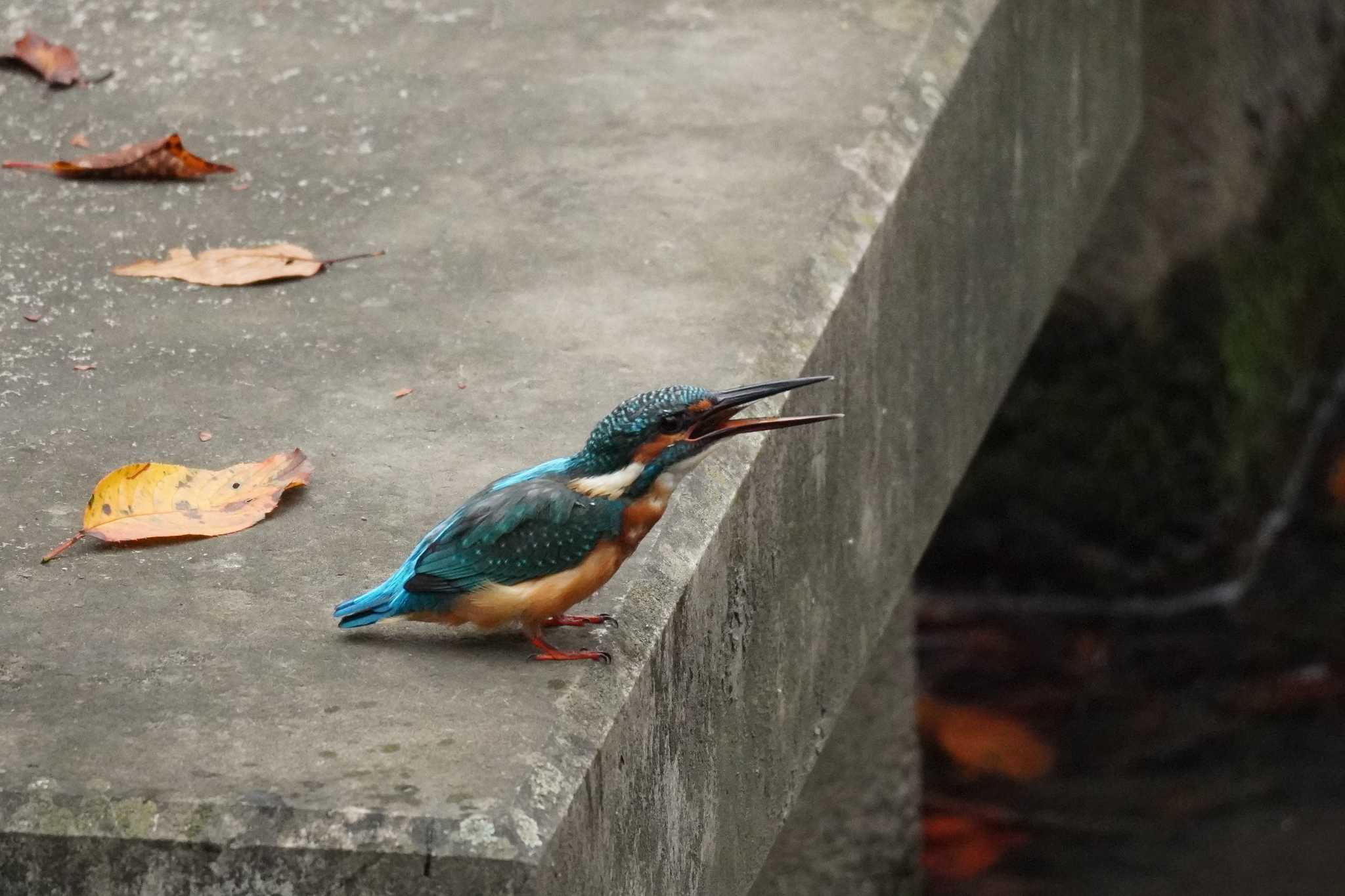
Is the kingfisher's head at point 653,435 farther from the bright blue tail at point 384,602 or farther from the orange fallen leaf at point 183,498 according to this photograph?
the orange fallen leaf at point 183,498

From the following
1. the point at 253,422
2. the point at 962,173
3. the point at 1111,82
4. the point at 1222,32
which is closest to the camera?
the point at 253,422

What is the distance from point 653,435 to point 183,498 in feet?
2.20

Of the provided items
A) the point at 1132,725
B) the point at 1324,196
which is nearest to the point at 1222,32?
the point at 1324,196

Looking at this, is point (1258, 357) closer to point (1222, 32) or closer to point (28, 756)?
point (1222, 32)

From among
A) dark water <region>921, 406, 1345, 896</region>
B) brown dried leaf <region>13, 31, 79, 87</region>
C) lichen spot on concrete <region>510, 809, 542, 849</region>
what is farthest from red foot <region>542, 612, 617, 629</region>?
dark water <region>921, 406, 1345, 896</region>

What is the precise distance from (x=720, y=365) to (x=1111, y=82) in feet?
7.86

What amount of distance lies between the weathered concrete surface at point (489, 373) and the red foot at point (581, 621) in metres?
0.02

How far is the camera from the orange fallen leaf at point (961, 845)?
17.3 ft

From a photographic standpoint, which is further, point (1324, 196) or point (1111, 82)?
point (1324, 196)

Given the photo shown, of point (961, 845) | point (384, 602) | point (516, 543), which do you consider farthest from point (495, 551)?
point (961, 845)

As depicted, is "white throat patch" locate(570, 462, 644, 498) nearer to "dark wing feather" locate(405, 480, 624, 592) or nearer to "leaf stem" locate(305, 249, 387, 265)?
"dark wing feather" locate(405, 480, 624, 592)

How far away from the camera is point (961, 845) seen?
5.38 m

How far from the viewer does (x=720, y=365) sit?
9.04 ft

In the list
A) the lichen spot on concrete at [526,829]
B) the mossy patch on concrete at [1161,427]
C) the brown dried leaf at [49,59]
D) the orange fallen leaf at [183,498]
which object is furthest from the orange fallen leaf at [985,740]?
the lichen spot on concrete at [526,829]
